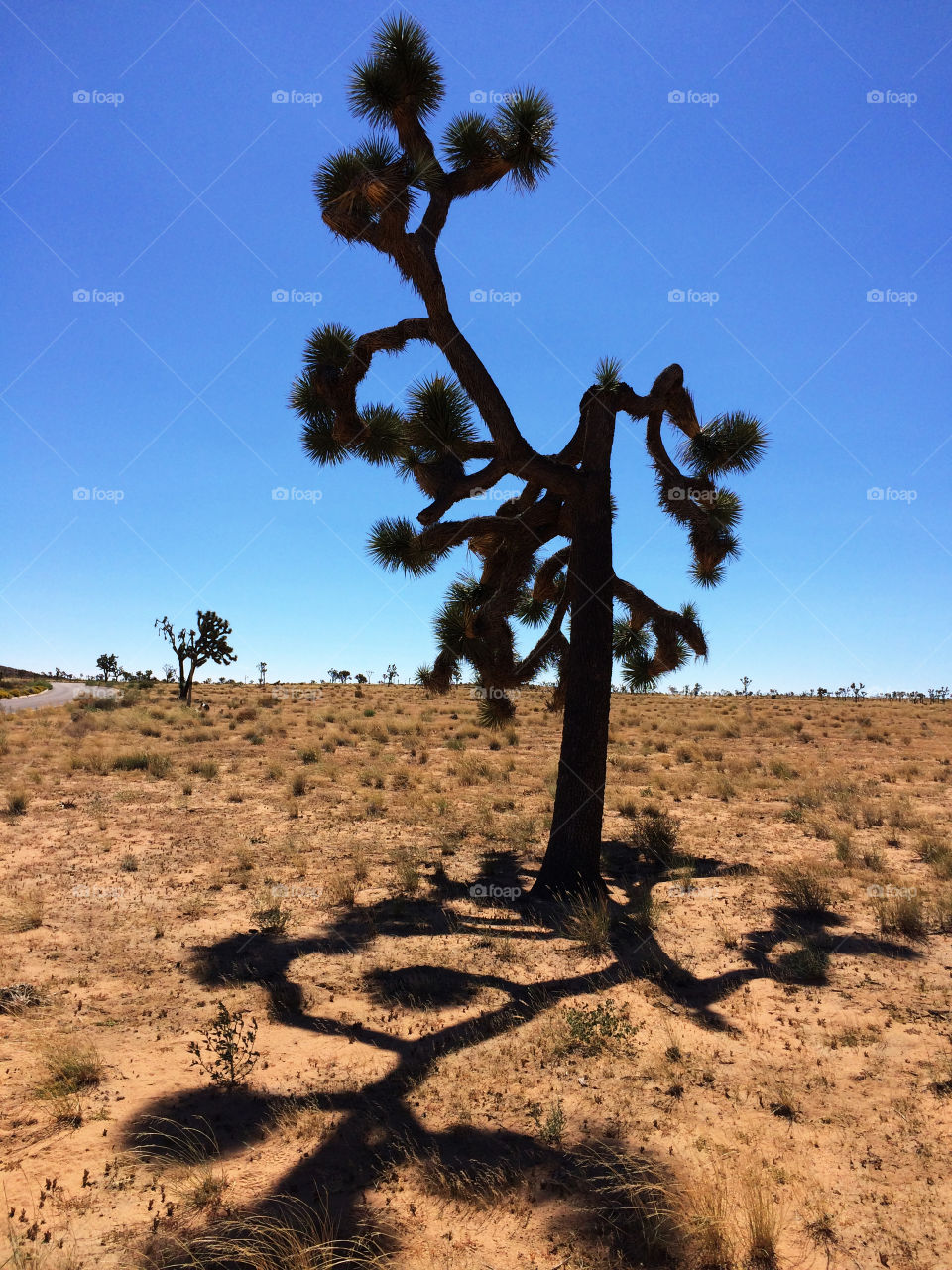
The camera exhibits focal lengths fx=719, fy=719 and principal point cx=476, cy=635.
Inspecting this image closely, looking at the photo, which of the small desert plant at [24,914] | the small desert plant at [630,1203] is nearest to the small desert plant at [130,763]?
the small desert plant at [24,914]

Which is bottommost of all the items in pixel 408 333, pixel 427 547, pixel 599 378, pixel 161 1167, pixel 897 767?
pixel 161 1167

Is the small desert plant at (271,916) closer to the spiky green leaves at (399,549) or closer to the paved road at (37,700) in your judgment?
the spiky green leaves at (399,549)

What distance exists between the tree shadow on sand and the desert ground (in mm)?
24

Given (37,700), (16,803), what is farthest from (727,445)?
(37,700)

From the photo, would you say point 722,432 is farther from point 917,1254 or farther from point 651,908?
point 917,1254

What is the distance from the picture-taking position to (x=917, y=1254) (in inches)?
121

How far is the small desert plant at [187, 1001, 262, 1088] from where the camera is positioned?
4.53m

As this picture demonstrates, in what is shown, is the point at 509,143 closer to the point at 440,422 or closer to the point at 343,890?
the point at 440,422

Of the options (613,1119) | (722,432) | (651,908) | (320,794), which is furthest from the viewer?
(320,794)

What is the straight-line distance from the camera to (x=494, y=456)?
30.2ft

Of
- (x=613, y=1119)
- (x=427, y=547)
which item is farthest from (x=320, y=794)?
(x=613, y=1119)

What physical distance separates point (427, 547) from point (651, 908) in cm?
481

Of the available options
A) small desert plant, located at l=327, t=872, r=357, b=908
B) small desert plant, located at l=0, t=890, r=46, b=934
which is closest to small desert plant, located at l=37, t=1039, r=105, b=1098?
small desert plant, located at l=0, t=890, r=46, b=934

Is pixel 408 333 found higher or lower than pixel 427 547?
higher
